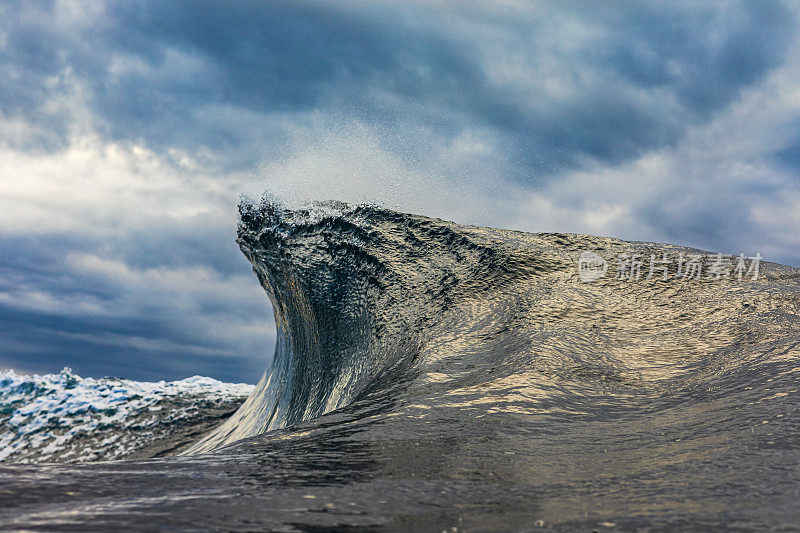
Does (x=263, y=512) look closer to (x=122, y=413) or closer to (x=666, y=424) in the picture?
(x=666, y=424)

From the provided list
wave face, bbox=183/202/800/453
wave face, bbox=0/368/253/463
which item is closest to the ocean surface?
wave face, bbox=183/202/800/453

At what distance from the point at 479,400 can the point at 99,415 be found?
26.1 ft

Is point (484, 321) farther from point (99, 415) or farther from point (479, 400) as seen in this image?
point (99, 415)

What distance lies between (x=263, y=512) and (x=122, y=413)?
28.7 ft

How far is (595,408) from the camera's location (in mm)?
3176

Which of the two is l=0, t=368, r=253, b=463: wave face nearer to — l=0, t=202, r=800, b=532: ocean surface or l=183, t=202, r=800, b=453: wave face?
l=0, t=202, r=800, b=532: ocean surface

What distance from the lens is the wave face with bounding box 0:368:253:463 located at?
27.7 ft

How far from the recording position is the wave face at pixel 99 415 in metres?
8.45

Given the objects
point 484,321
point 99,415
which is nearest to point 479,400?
point 484,321

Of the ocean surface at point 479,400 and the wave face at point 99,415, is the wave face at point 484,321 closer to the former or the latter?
the ocean surface at point 479,400

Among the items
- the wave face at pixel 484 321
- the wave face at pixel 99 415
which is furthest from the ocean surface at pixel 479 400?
the wave face at pixel 99 415

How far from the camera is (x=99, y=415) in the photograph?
29.9 feet

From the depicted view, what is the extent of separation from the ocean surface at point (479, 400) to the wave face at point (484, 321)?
0.02 metres

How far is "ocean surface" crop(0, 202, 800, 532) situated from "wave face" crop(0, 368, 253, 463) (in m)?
0.22
